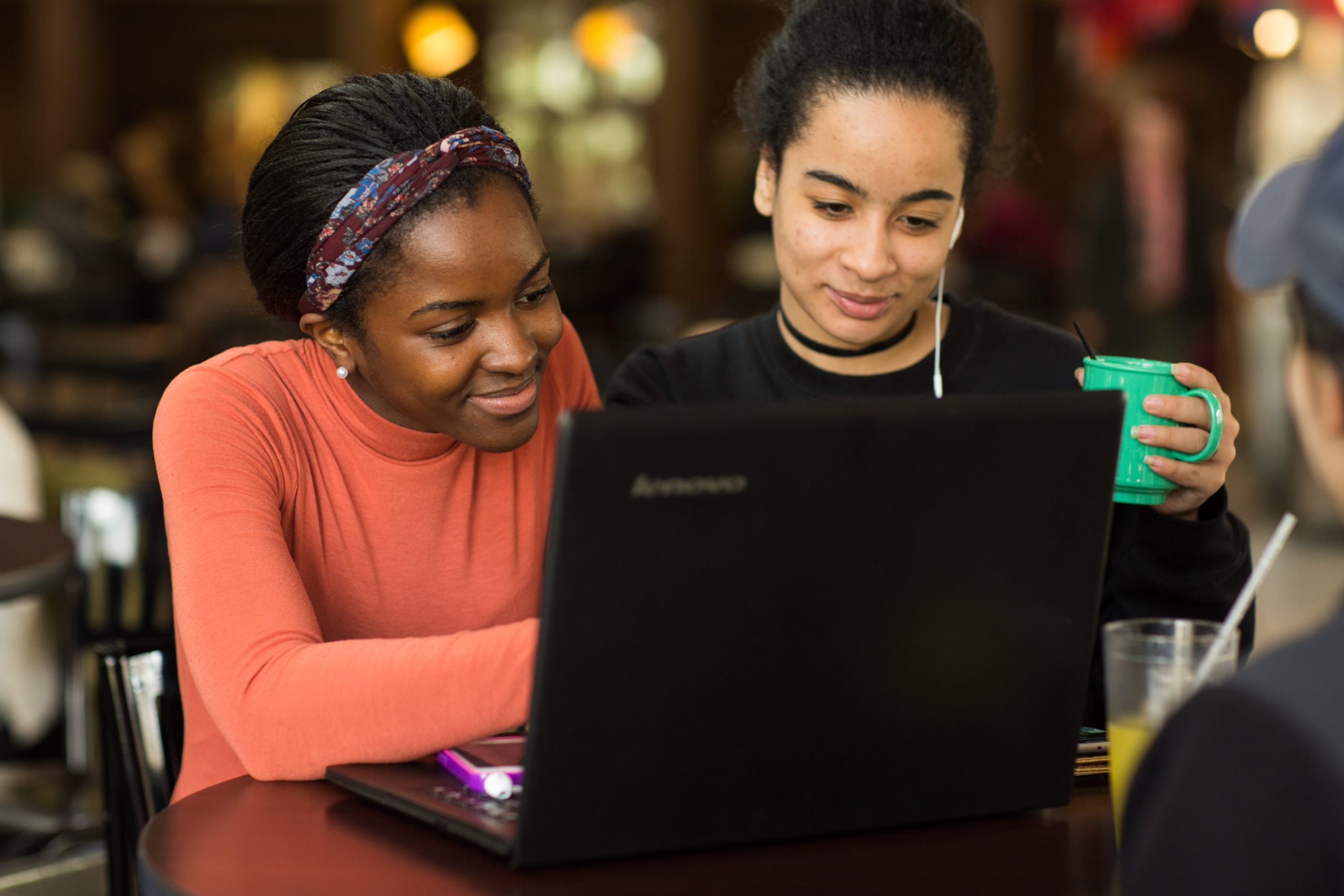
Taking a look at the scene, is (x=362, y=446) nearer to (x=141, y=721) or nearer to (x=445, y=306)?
(x=445, y=306)

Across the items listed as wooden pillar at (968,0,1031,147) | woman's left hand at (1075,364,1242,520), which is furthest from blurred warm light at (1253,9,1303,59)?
woman's left hand at (1075,364,1242,520)

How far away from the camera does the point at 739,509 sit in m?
0.79

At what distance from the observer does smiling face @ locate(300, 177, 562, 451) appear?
1.18 m

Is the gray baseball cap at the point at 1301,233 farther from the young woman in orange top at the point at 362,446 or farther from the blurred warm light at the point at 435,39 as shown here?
the blurred warm light at the point at 435,39

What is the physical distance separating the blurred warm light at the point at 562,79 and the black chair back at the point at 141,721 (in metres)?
8.94

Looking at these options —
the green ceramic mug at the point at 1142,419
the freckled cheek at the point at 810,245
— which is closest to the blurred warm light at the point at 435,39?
the freckled cheek at the point at 810,245

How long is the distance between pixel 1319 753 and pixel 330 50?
949 cm

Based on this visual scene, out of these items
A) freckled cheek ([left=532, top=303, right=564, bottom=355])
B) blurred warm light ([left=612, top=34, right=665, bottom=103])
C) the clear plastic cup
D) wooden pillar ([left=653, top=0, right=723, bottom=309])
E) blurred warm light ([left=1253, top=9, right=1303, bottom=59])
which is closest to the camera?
the clear plastic cup

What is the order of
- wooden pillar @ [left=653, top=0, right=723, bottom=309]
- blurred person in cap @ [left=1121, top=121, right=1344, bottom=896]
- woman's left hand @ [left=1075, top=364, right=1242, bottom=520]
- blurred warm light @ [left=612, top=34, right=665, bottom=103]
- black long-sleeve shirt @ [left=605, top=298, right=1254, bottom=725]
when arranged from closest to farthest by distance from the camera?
1. blurred person in cap @ [left=1121, top=121, right=1344, bottom=896]
2. woman's left hand @ [left=1075, top=364, right=1242, bottom=520]
3. black long-sleeve shirt @ [left=605, top=298, right=1254, bottom=725]
4. wooden pillar @ [left=653, top=0, right=723, bottom=309]
5. blurred warm light @ [left=612, top=34, right=665, bottom=103]

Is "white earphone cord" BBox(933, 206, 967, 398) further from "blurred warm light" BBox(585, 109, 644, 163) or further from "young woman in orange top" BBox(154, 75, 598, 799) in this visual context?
"blurred warm light" BBox(585, 109, 644, 163)

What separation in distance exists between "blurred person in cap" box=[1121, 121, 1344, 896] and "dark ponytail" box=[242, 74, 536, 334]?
2.37ft

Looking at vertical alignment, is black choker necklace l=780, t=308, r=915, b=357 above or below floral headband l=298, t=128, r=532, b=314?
below

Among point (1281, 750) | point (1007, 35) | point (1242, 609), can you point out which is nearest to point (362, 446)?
point (1242, 609)

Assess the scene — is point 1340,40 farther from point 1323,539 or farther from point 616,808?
point 616,808
